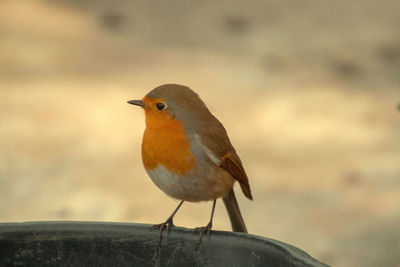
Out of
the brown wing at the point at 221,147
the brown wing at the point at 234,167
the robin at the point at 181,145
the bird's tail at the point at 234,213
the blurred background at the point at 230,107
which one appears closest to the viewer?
the robin at the point at 181,145

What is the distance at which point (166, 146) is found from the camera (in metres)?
3.44

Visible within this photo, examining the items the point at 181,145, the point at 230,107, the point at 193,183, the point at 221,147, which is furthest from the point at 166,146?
the point at 230,107

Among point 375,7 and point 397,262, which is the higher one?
point 375,7

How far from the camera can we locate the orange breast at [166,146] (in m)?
3.42

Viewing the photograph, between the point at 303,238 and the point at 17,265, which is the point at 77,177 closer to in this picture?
the point at 303,238

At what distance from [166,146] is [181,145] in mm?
69

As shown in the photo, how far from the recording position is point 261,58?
397 inches

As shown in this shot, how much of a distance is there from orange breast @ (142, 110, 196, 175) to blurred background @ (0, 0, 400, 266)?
130 inches

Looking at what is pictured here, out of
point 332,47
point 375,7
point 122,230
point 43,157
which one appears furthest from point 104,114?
point 122,230

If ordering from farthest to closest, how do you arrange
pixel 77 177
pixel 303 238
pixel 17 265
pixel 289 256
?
pixel 77 177 → pixel 303 238 → pixel 17 265 → pixel 289 256

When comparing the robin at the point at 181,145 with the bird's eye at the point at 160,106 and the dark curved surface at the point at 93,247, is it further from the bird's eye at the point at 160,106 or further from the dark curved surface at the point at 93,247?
the dark curved surface at the point at 93,247

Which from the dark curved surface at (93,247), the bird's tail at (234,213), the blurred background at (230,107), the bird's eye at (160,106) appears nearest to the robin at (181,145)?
the bird's eye at (160,106)

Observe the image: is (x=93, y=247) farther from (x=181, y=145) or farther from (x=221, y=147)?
(x=221, y=147)

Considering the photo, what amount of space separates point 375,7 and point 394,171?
4357mm
